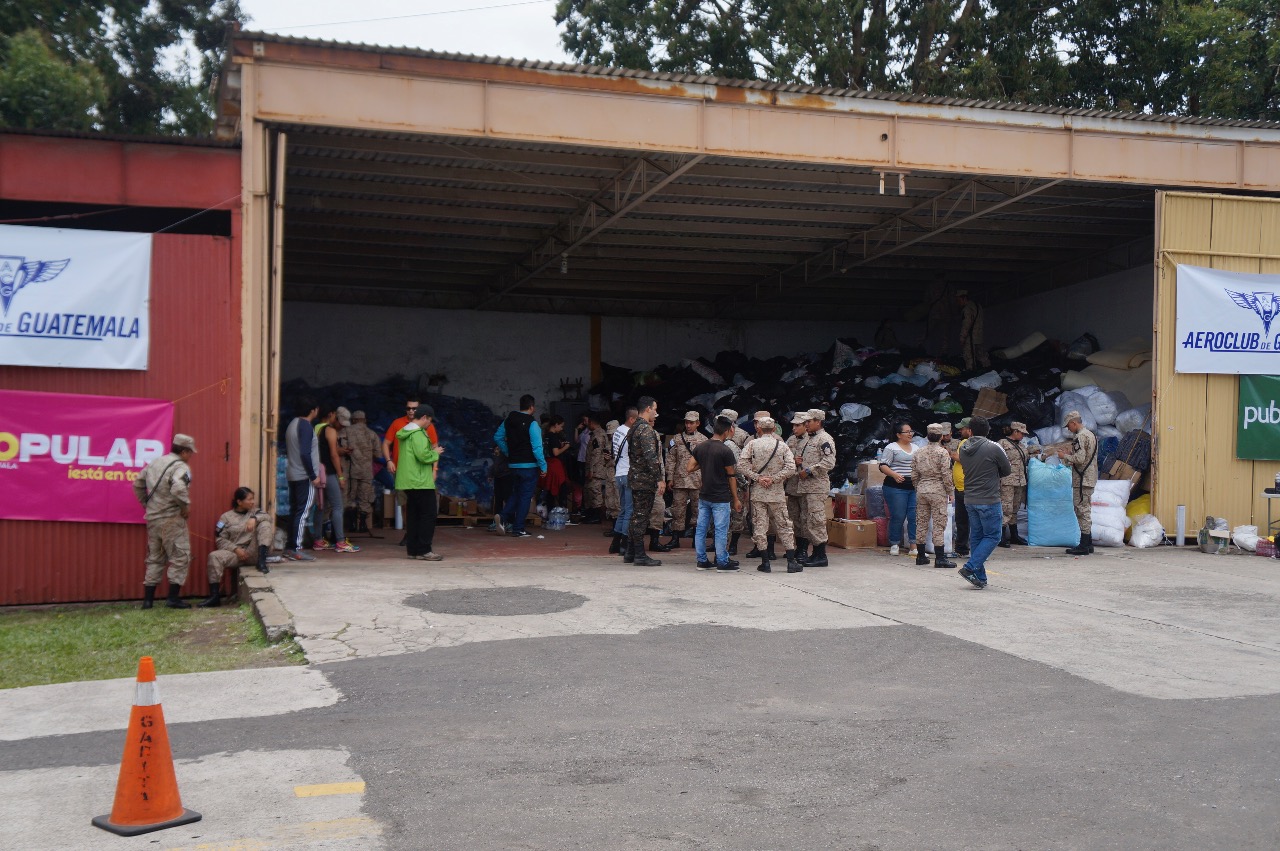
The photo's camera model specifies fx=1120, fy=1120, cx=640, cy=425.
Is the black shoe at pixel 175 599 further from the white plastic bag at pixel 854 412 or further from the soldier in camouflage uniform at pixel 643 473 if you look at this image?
the white plastic bag at pixel 854 412

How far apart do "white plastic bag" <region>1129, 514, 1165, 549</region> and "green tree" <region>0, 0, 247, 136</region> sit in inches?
1019

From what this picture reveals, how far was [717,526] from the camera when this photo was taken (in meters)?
12.2

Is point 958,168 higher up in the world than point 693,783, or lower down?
higher up

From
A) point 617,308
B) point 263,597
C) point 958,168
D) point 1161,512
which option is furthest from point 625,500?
point 617,308

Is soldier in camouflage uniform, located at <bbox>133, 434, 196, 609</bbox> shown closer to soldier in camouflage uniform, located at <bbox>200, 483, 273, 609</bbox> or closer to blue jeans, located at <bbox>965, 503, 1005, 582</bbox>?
soldier in camouflage uniform, located at <bbox>200, 483, 273, 609</bbox>

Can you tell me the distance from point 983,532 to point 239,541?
23.9 ft

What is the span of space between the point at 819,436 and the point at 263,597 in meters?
5.95

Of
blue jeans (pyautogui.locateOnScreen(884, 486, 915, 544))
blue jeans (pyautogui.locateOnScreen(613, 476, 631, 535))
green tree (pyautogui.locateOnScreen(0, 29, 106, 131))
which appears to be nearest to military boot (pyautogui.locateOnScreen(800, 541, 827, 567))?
blue jeans (pyautogui.locateOnScreen(884, 486, 915, 544))

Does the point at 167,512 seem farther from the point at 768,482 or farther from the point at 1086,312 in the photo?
the point at 1086,312

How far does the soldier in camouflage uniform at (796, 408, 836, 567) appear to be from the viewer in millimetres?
12125

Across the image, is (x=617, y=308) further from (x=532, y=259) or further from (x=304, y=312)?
(x=304, y=312)

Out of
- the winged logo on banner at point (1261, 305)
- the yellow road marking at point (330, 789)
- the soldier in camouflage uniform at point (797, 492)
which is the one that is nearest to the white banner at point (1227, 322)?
the winged logo on banner at point (1261, 305)

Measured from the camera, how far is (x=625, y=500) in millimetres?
13359

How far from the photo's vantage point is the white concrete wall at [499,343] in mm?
23125
